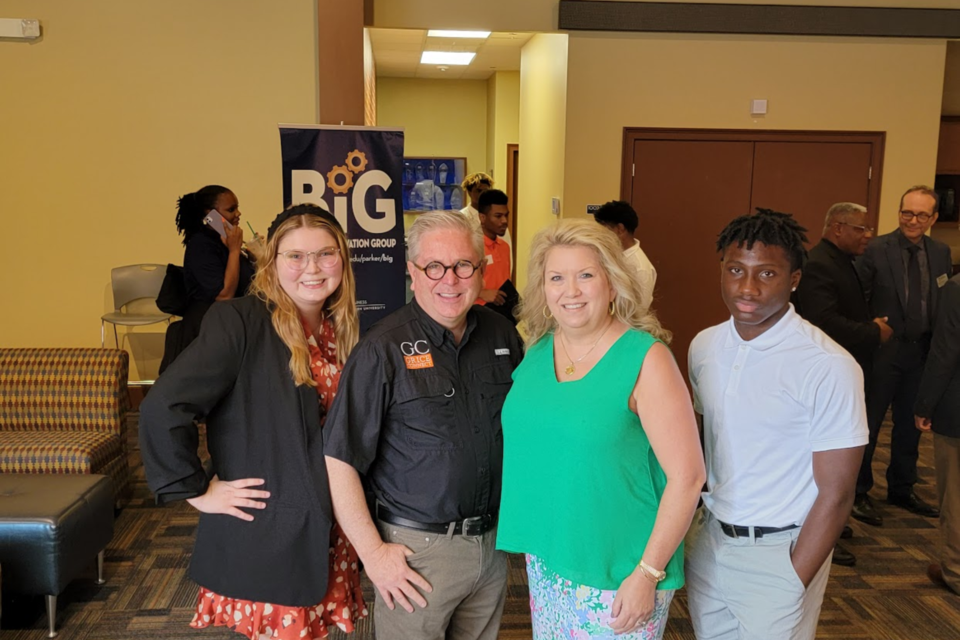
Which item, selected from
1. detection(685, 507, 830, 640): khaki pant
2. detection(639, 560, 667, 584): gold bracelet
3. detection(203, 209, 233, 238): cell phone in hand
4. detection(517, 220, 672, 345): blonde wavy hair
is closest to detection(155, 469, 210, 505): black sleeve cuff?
detection(517, 220, 672, 345): blonde wavy hair

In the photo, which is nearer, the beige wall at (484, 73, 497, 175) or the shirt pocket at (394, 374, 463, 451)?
the shirt pocket at (394, 374, 463, 451)

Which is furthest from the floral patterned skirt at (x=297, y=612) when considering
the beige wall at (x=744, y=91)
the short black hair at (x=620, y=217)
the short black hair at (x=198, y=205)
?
the beige wall at (x=744, y=91)

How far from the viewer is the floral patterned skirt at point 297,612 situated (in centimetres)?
190

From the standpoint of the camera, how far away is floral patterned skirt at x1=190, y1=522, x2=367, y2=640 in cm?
190

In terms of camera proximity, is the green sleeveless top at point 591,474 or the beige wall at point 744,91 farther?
the beige wall at point 744,91

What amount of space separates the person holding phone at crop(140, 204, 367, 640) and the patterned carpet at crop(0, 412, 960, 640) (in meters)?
1.31

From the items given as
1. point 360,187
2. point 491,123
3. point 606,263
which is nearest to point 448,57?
point 491,123

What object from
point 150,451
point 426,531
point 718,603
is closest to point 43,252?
point 150,451

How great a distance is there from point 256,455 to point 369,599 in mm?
1688

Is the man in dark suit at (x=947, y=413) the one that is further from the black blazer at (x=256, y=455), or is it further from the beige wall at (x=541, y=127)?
the beige wall at (x=541, y=127)

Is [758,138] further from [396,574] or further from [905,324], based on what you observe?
[396,574]

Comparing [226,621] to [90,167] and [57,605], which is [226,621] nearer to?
[57,605]

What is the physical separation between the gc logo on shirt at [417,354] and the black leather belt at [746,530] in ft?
2.55

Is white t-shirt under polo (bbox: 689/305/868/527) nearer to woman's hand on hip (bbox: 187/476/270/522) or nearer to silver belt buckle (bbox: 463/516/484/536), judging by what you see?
silver belt buckle (bbox: 463/516/484/536)
